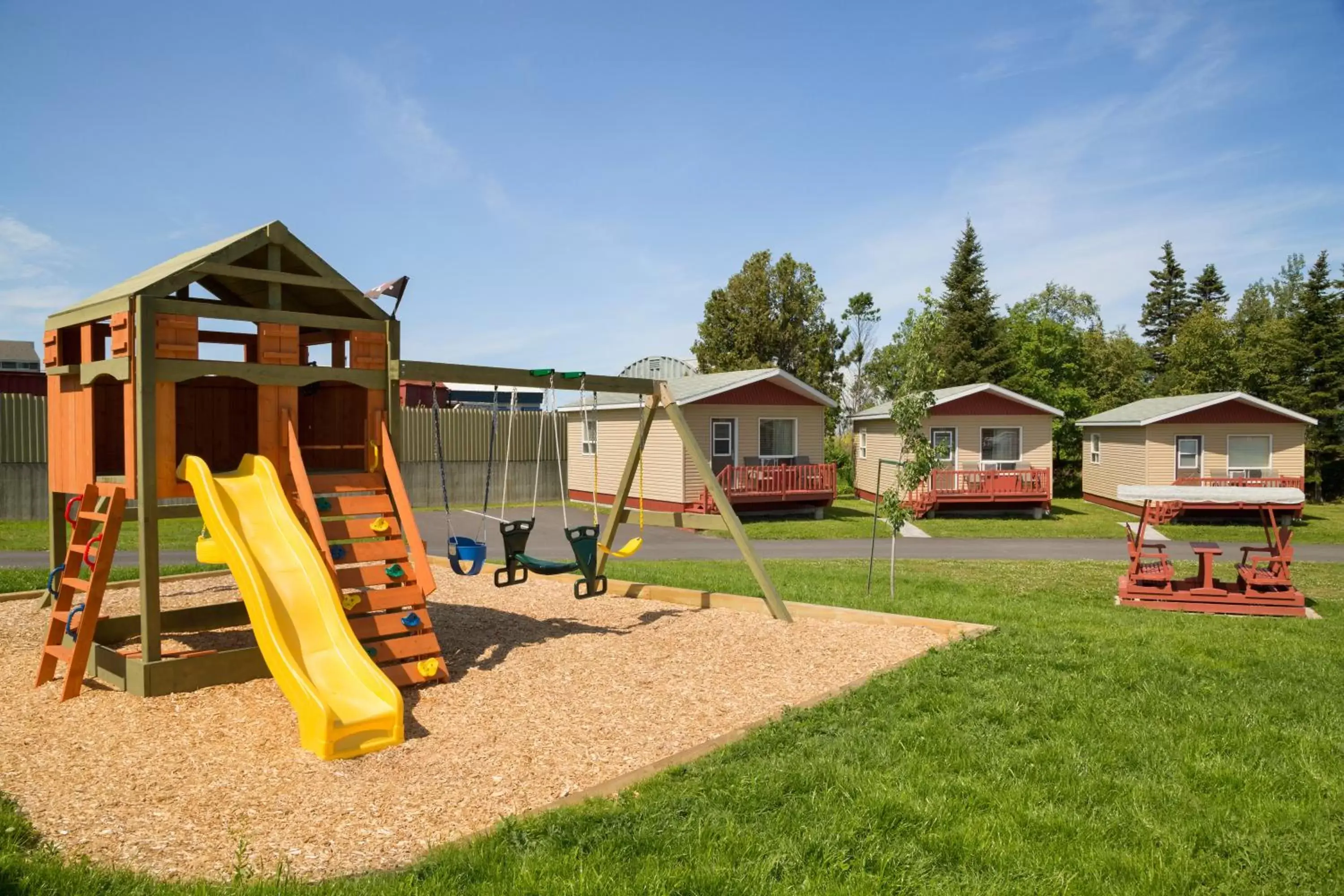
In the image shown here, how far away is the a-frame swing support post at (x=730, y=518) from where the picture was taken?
9.47m

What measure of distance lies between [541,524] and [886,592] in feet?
43.2

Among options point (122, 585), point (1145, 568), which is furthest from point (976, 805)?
point (122, 585)

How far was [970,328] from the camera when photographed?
44219mm

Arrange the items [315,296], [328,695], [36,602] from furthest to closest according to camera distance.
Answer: [36,602], [315,296], [328,695]

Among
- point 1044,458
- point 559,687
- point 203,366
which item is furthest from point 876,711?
point 1044,458

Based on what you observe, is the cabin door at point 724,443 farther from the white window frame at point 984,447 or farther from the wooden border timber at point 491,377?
the wooden border timber at point 491,377

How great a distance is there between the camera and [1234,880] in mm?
3920

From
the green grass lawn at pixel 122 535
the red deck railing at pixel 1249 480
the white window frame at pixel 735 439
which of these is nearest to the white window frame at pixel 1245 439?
the red deck railing at pixel 1249 480

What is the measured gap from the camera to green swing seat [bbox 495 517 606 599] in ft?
28.4

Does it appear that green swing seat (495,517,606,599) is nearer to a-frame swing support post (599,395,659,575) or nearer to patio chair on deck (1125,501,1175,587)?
a-frame swing support post (599,395,659,575)

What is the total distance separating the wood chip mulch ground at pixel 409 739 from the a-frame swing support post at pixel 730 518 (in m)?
0.27

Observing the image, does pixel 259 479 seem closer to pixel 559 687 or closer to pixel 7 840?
pixel 559 687

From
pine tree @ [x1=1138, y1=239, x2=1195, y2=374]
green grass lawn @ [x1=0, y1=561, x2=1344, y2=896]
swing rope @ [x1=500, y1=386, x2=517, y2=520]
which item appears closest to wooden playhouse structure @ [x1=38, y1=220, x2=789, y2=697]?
swing rope @ [x1=500, y1=386, x2=517, y2=520]

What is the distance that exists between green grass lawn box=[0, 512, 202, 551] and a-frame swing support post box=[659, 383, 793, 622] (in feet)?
31.3
